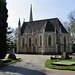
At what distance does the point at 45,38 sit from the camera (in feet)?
134

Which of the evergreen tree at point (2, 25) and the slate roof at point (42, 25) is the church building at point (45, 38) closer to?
the slate roof at point (42, 25)

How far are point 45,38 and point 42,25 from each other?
7.19 m

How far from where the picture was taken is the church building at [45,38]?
40.4m

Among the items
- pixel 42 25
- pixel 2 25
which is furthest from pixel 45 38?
pixel 2 25

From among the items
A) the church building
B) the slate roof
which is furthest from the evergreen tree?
the slate roof

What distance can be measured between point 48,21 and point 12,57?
91.5 feet

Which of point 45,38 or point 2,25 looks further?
point 45,38

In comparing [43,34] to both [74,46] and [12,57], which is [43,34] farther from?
[12,57]

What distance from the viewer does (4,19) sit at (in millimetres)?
15352

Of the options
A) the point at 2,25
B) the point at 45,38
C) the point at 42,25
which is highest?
the point at 42,25

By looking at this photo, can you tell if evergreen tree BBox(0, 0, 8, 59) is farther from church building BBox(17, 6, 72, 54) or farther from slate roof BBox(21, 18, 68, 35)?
slate roof BBox(21, 18, 68, 35)

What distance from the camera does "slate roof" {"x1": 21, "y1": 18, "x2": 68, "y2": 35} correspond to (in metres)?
42.5

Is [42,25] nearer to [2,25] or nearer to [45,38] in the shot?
[45,38]

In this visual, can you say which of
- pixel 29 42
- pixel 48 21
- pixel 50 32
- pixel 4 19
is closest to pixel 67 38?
pixel 50 32
